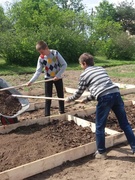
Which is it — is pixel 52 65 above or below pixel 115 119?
above

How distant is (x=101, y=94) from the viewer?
4.14 m

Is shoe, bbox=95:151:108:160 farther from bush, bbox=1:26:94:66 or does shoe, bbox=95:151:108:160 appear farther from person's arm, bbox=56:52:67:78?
bush, bbox=1:26:94:66

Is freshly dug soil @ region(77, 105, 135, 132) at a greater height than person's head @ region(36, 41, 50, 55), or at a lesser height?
lesser

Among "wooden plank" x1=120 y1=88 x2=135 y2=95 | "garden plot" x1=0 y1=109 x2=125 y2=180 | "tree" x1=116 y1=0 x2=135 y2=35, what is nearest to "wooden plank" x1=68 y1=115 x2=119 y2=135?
"garden plot" x1=0 y1=109 x2=125 y2=180

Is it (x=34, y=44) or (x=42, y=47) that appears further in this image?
(x=34, y=44)

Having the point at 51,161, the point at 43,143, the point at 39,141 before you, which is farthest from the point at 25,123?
the point at 51,161

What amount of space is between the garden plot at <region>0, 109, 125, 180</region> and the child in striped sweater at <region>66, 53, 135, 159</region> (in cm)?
31

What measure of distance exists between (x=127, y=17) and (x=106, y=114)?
45.1m

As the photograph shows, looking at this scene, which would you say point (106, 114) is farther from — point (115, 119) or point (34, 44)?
point (34, 44)

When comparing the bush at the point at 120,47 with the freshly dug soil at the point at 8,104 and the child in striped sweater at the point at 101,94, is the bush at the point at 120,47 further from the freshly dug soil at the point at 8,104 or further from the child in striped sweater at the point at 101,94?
the child in striped sweater at the point at 101,94

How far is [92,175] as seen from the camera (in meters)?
3.87

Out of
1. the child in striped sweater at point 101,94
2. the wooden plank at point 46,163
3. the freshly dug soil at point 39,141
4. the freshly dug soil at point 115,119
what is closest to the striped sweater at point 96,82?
the child in striped sweater at point 101,94

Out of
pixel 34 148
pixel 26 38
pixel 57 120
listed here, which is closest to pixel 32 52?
pixel 26 38

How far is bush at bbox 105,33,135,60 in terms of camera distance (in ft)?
85.8
